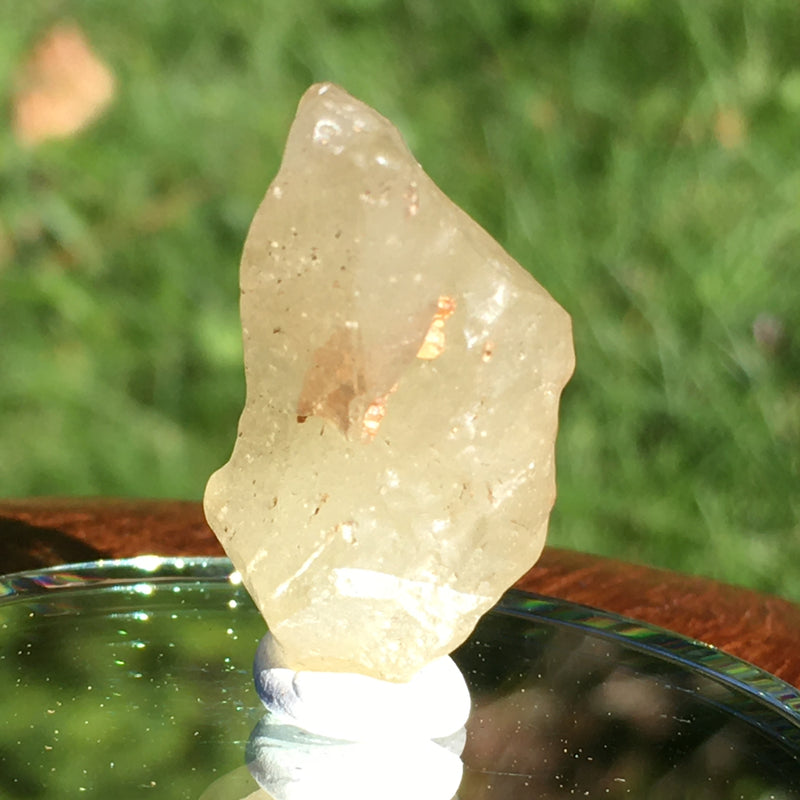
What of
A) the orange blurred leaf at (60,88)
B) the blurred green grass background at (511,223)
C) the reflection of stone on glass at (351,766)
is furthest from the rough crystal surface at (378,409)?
the orange blurred leaf at (60,88)

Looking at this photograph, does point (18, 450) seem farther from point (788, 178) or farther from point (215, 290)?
point (788, 178)

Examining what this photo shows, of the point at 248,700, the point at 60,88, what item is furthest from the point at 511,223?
the point at 248,700

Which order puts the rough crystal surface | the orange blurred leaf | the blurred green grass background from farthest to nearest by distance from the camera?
the orange blurred leaf < the blurred green grass background < the rough crystal surface

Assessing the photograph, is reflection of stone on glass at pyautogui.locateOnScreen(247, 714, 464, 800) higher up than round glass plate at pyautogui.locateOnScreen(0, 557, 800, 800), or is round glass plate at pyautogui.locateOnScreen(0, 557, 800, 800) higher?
reflection of stone on glass at pyautogui.locateOnScreen(247, 714, 464, 800)

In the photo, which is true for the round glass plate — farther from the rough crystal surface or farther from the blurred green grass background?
the blurred green grass background

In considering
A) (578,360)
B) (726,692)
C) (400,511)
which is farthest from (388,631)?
(578,360)

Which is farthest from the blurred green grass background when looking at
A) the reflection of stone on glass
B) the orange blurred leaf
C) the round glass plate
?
the reflection of stone on glass
